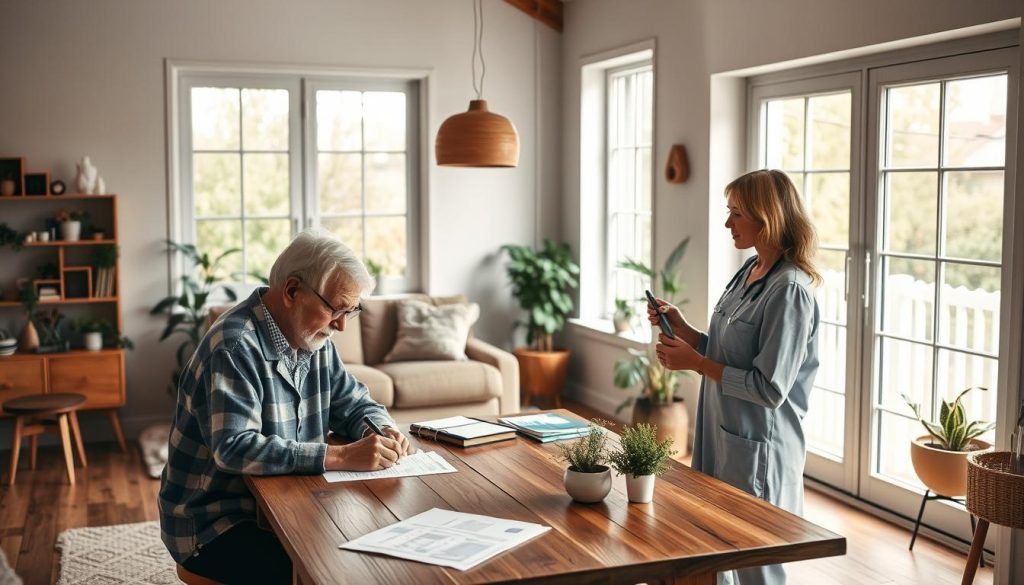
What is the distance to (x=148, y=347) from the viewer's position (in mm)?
6195

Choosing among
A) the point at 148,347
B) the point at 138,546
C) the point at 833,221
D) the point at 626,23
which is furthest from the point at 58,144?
the point at 833,221

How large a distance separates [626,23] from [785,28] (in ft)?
5.15

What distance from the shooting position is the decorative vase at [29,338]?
224 inches

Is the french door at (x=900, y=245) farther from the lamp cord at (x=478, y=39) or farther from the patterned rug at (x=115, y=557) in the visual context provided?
the patterned rug at (x=115, y=557)

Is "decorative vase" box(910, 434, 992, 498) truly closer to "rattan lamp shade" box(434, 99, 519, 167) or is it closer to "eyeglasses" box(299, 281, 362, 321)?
"rattan lamp shade" box(434, 99, 519, 167)

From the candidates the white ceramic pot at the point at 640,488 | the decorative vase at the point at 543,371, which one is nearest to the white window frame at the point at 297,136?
the decorative vase at the point at 543,371

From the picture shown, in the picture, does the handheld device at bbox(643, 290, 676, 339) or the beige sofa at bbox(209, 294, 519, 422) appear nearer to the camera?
the handheld device at bbox(643, 290, 676, 339)

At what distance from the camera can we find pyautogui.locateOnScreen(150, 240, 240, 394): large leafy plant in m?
6.06

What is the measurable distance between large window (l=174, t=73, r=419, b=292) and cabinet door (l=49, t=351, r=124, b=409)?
0.96m

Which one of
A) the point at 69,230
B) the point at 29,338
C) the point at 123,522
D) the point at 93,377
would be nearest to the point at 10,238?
the point at 69,230

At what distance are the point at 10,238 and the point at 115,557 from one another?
2.37 meters

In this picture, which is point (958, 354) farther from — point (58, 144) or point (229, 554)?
point (58, 144)

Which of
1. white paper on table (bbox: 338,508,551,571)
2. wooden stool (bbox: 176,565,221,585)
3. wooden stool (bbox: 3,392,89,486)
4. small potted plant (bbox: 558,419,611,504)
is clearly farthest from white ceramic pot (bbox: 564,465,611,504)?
wooden stool (bbox: 3,392,89,486)

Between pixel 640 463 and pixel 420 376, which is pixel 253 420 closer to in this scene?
pixel 640 463
